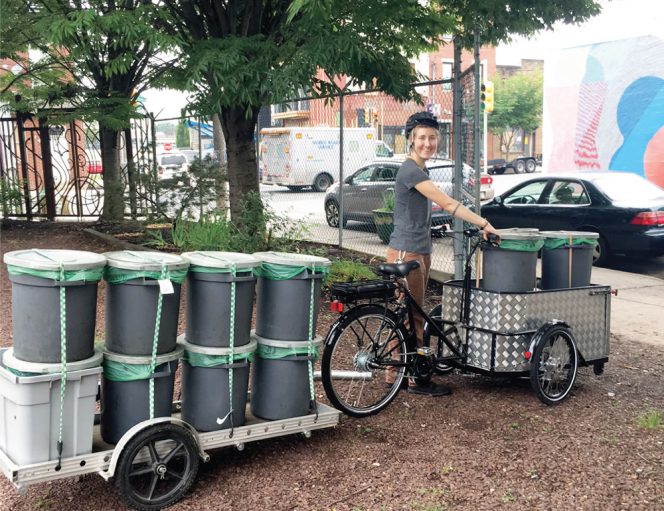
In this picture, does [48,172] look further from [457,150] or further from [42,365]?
[42,365]

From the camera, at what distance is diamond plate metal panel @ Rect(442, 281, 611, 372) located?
5.29 metres

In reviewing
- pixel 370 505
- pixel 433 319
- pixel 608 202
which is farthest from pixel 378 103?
pixel 370 505

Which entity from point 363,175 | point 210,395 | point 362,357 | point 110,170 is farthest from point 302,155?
point 210,395

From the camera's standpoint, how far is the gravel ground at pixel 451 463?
12.9 feet

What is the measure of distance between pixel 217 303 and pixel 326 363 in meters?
0.95

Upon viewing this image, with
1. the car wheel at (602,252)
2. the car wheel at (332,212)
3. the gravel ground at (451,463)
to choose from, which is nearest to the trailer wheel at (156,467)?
the gravel ground at (451,463)

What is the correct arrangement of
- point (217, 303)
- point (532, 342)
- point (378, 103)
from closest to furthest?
1. point (217, 303)
2. point (532, 342)
3. point (378, 103)

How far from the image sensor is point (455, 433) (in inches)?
190

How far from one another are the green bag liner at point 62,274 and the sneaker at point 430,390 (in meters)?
2.69

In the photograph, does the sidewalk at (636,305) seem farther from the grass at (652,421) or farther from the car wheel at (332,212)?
the car wheel at (332,212)

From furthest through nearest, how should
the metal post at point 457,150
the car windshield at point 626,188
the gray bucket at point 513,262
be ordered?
the car windshield at point 626,188
the metal post at point 457,150
the gray bucket at point 513,262

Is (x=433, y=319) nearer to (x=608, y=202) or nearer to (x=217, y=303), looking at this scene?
(x=217, y=303)

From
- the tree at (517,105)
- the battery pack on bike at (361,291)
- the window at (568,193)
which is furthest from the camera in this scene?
the tree at (517,105)

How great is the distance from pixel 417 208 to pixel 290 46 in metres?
2.63
